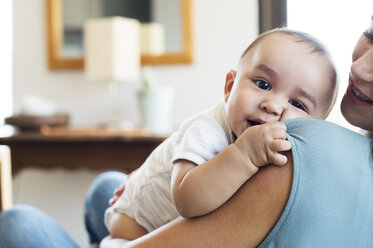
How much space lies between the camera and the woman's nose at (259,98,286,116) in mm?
830

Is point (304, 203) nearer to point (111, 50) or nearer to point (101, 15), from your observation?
point (111, 50)

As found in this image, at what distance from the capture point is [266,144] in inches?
28.5

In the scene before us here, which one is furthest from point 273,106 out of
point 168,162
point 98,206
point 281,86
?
point 98,206

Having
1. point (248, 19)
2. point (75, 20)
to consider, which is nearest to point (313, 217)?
point (248, 19)

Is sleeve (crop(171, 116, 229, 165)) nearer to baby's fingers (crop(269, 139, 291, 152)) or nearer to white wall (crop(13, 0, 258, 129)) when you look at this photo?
baby's fingers (crop(269, 139, 291, 152))

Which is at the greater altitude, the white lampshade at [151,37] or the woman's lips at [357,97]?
the white lampshade at [151,37]

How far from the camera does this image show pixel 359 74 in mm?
875

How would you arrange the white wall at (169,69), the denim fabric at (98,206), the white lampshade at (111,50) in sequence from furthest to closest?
the white wall at (169,69), the white lampshade at (111,50), the denim fabric at (98,206)

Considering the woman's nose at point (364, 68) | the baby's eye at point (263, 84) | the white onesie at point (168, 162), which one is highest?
the woman's nose at point (364, 68)

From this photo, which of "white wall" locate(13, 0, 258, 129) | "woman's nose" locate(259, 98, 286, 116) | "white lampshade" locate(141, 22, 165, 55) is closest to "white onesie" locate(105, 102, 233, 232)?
"woman's nose" locate(259, 98, 286, 116)

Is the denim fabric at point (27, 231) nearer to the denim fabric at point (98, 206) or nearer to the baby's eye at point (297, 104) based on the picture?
the denim fabric at point (98, 206)

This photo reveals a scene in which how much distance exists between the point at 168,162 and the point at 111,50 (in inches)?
78.8

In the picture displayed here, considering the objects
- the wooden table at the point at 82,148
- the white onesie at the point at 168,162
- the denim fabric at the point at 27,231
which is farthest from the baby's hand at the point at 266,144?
the wooden table at the point at 82,148

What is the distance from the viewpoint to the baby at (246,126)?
2.43ft
